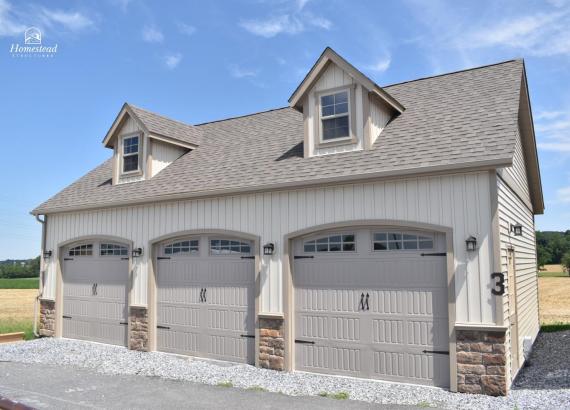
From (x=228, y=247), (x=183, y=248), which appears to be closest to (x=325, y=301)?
(x=228, y=247)

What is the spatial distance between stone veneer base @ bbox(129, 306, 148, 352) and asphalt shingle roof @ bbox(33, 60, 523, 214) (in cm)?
271

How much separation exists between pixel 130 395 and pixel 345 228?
15.3 ft

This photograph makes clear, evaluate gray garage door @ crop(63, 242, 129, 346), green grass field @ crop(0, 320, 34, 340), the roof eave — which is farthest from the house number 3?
green grass field @ crop(0, 320, 34, 340)

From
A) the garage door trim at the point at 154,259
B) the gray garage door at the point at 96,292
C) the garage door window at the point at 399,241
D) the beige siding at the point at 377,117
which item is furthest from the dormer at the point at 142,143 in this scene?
the garage door window at the point at 399,241

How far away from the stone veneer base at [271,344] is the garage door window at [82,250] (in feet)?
20.2

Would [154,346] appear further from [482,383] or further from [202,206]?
[482,383]

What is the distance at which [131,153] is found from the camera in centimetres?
1338

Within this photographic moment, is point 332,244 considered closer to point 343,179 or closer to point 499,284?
point 343,179

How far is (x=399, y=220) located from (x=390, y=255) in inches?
25.8

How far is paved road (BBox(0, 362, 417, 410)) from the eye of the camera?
7090 mm

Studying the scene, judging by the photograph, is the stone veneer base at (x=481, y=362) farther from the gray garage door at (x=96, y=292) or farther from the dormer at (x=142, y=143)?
the dormer at (x=142, y=143)

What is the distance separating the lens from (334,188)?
8914mm

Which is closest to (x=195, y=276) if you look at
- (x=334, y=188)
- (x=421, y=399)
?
(x=334, y=188)

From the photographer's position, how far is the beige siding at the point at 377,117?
959 centimetres
